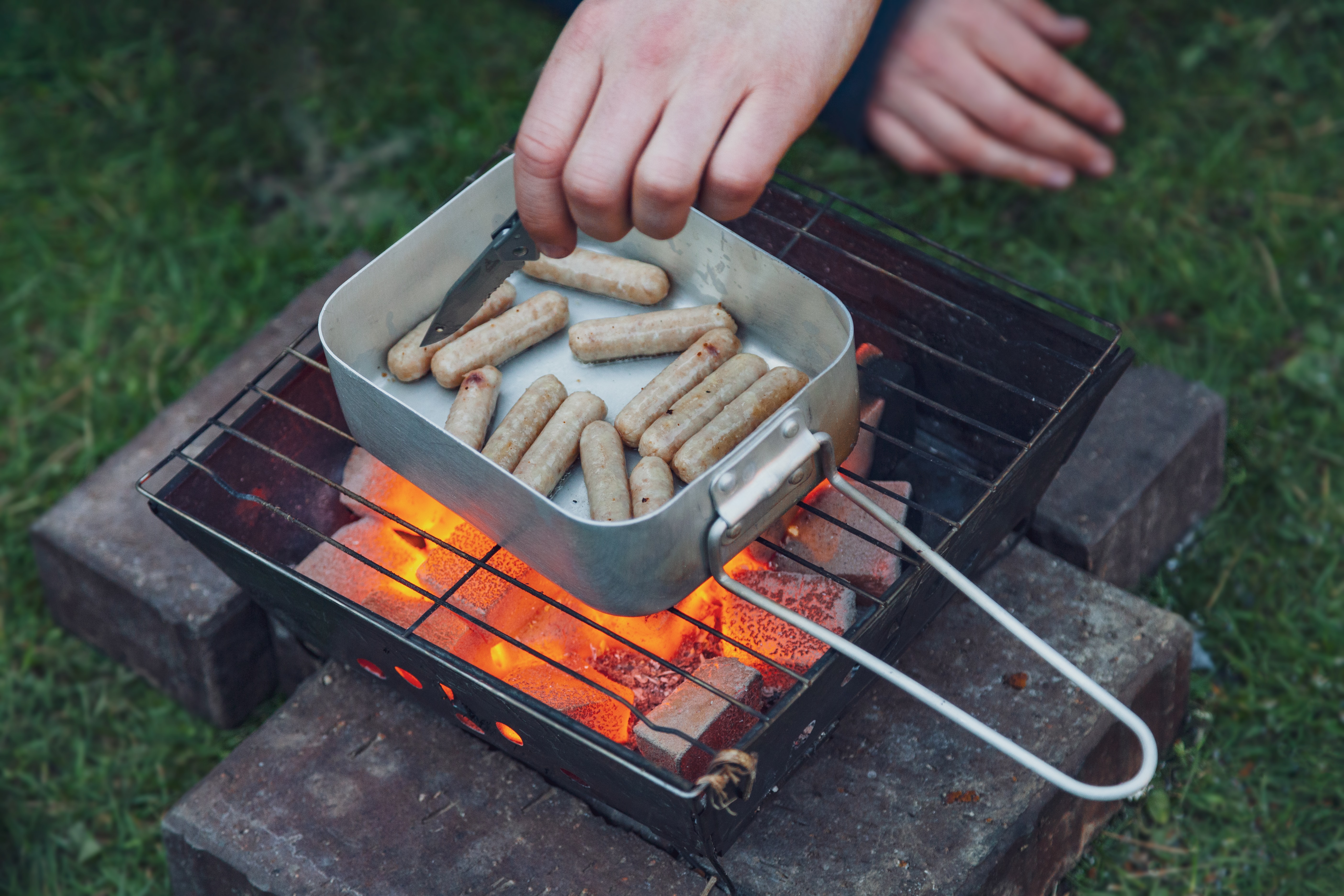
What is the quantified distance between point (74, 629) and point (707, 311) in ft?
6.45

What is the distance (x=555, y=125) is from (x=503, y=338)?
0.68 metres

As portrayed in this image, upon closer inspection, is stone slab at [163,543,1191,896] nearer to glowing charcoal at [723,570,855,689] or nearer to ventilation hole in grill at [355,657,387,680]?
ventilation hole in grill at [355,657,387,680]

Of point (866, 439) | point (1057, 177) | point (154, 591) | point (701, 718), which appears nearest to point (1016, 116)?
point (1057, 177)

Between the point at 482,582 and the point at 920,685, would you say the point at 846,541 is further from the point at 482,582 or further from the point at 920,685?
the point at 482,582

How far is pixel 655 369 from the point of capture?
Answer: 2.87m

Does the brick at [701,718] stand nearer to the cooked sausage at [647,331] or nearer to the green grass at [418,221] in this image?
the cooked sausage at [647,331]

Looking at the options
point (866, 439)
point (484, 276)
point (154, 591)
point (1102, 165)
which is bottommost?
point (154, 591)

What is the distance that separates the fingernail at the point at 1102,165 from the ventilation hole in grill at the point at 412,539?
2.67 m

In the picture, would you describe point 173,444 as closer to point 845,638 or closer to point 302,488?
point 302,488

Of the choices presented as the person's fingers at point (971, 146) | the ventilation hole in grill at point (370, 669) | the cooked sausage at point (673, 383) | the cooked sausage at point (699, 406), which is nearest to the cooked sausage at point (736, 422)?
the cooked sausage at point (699, 406)

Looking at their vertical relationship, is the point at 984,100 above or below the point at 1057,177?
above

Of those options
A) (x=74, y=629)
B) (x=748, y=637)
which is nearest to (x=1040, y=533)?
(x=748, y=637)

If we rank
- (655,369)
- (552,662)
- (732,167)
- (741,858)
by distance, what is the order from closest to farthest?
(732,167), (552,662), (741,858), (655,369)

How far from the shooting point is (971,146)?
14.4 feet
